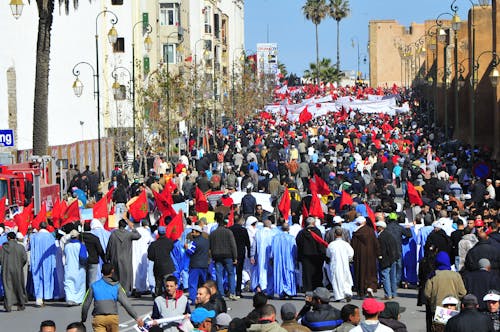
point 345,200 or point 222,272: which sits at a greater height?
point 345,200

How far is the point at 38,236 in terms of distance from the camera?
1966 centimetres

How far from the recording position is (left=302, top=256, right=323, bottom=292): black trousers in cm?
1959

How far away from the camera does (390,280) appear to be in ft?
64.2

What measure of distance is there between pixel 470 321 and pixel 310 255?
8.45 metres

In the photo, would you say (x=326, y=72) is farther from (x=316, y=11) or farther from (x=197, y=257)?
(x=197, y=257)

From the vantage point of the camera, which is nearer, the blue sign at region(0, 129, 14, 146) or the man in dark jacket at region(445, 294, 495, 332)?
the man in dark jacket at region(445, 294, 495, 332)

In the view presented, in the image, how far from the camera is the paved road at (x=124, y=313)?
17359 mm

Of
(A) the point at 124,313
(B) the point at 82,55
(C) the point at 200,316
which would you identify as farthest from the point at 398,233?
(B) the point at 82,55

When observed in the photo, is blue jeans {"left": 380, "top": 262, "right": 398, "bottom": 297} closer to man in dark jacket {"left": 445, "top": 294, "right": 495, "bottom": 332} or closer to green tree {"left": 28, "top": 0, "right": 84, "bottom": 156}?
man in dark jacket {"left": 445, "top": 294, "right": 495, "bottom": 332}

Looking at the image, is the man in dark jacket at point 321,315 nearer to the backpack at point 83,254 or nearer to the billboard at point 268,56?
the backpack at point 83,254

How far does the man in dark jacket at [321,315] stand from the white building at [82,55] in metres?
32.0

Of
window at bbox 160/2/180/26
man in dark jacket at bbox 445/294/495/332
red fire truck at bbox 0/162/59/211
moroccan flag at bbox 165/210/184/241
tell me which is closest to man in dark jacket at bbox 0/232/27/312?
moroccan flag at bbox 165/210/184/241

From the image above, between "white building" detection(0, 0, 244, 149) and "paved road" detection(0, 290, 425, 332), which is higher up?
"white building" detection(0, 0, 244, 149)

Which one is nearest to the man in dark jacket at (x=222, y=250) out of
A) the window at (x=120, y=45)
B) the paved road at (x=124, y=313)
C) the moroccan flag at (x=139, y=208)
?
the paved road at (x=124, y=313)
